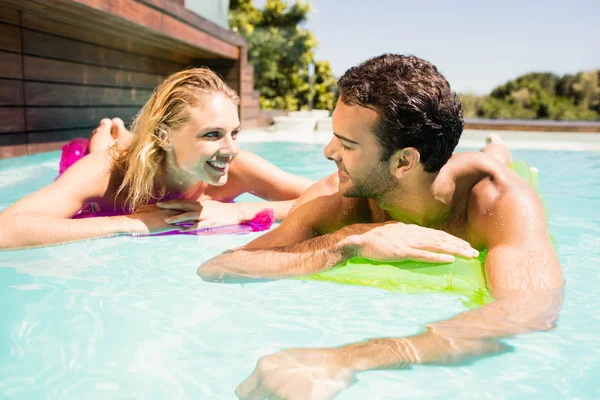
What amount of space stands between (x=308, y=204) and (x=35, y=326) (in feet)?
4.17

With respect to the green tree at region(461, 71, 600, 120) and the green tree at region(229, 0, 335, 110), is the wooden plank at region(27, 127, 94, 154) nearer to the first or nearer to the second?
the green tree at region(229, 0, 335, 110)

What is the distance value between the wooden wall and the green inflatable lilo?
5.51 m

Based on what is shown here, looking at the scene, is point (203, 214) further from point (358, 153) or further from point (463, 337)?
point (463, 337)

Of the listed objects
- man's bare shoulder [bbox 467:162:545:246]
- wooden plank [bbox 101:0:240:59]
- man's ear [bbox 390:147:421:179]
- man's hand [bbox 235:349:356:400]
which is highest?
wooden plank [bbox 101:0:240:59]

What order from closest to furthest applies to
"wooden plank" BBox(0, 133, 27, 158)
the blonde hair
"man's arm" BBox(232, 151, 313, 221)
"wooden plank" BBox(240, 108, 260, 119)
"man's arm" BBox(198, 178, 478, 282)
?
"man's arm" BBox(198, 178, 478, 282) < the blonde hair < "man's arm" BBox(232, 151, 313, 221) < "wooden plank" BBox(0, 133, 27, 158) < "wooden plank" BBox(240, 108, 260, 119)

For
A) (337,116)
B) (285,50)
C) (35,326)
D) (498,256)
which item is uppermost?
(285,50)

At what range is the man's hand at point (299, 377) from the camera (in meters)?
1.41

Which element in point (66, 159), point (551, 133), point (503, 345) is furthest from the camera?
point (551, 133)

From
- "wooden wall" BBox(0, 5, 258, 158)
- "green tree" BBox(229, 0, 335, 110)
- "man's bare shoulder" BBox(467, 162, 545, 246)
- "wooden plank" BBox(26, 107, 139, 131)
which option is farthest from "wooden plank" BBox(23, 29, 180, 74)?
"green tree" BBox(229, 0, 335, 110)

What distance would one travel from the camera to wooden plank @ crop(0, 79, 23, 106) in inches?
247

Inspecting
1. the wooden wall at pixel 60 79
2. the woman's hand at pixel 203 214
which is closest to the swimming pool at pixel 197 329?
the woman's hand at pixel 203 214

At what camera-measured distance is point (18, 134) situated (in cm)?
659

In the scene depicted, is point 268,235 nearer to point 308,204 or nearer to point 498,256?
point 308,204

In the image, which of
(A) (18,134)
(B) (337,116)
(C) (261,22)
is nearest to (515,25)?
(C) (261,22)
